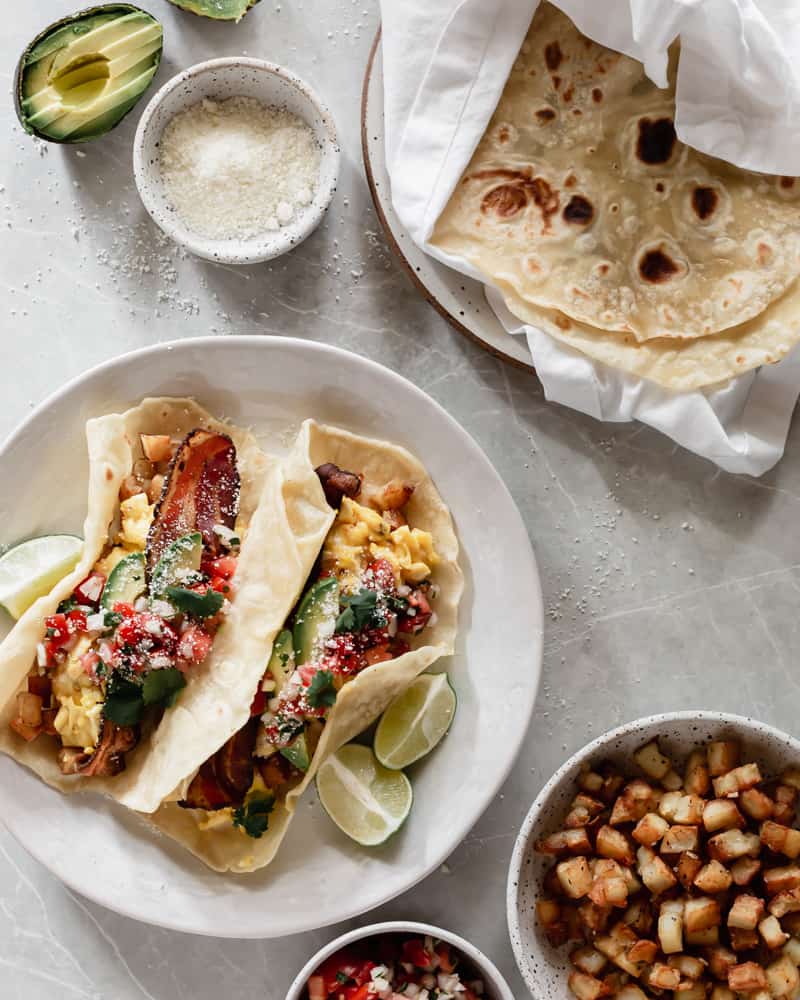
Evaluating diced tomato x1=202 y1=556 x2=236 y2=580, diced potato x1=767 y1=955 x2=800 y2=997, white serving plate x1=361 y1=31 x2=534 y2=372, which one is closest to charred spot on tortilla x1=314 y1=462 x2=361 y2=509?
diced tomato x1=202 y1=556 x2=236 y2=580

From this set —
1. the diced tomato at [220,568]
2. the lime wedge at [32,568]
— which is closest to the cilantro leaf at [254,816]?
the diced tomato at [220,568]

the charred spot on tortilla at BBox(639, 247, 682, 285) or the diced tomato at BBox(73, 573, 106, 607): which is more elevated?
the charred spot on tortilla at BBox(639, 247, 682, 285)

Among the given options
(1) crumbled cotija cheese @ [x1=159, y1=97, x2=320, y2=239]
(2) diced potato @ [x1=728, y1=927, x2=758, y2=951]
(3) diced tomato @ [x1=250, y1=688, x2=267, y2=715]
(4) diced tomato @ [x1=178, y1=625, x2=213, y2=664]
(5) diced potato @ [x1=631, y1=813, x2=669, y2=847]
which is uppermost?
(1) crumbled cotija cheese @ [x1=159, y1=97, x2=320, y2=239]

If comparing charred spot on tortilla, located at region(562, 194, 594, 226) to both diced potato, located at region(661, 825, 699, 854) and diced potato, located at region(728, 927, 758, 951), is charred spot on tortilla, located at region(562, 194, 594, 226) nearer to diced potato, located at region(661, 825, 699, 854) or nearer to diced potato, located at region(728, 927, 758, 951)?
diced potato, located at region(661, 825, 699, 854)

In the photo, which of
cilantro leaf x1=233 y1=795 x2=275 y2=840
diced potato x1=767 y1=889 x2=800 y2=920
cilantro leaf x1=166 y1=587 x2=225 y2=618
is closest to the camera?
cilantro leaf x1=166 y1=587 x2=225 y2=618

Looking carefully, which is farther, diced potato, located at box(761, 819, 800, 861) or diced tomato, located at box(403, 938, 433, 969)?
diced tomato, located at box(403, 938, 433, 969)

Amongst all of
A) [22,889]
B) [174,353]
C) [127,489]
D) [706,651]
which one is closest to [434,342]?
[174,353]

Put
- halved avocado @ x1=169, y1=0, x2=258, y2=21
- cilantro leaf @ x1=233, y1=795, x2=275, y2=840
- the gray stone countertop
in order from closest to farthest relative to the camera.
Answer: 1. cilantro leaf @ x1=233, y1=795, x2=275, y2=840
2. halved avocado @ x1=169, y1=0, x2=258, y2=21
3. the gray stone countertop
